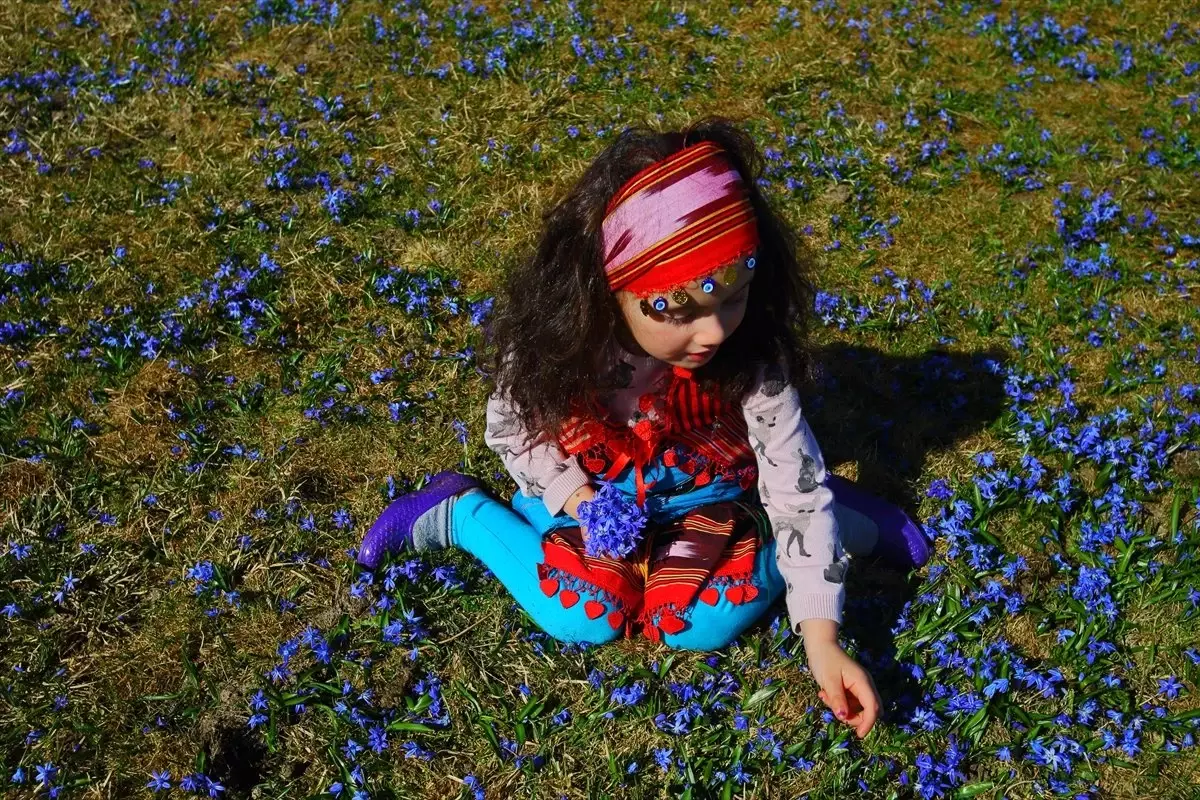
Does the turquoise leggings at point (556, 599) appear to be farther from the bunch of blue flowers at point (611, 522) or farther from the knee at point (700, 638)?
the bunch of blue flowers at point (611, 522)

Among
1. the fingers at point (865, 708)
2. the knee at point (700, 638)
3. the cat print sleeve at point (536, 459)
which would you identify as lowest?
the knee at point (700, 638)

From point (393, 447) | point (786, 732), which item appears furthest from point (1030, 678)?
point (393, 447)

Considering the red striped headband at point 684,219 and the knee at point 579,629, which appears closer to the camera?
the red striped headband at point 684,219

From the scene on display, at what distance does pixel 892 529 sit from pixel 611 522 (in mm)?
1328

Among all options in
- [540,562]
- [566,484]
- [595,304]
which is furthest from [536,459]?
[595,304]

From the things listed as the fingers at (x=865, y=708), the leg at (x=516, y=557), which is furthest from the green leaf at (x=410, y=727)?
the fingers at (x=865, y=708)

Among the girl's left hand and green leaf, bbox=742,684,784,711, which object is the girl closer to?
the girl's left hand

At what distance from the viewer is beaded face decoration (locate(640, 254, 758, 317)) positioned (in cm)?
345

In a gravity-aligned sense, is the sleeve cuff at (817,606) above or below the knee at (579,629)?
above

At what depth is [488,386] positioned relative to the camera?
16.0ft

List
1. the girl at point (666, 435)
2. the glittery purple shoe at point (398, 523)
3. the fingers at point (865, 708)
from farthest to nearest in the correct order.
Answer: the glittery purple shoe at point (398, 523)
the fingers at point (865, 708)
the girl at point (666, 435)

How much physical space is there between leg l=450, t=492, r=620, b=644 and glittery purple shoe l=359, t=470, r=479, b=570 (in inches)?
3.8

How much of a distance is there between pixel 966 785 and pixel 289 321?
3773 millimetres

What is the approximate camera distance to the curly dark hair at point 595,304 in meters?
3.67
